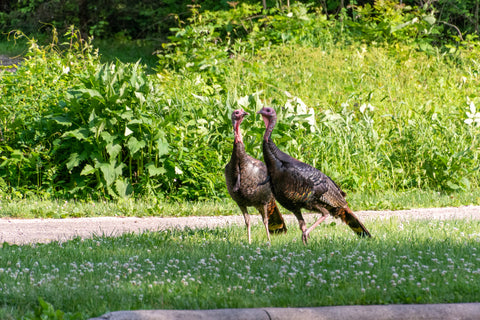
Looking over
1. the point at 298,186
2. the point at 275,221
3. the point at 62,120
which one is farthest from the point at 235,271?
the point at 62,120

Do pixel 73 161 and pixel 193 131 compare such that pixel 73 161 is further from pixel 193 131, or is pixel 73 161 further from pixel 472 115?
pixel 472 115

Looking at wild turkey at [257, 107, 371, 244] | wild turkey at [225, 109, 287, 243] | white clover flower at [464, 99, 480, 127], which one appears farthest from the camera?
white clover flower at [464, 99, 480, 127]

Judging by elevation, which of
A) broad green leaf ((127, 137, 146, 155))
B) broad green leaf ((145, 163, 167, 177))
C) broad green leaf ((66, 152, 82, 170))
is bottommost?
broad green leaf ((145, 163, 167, 177))

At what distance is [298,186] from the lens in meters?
5.57

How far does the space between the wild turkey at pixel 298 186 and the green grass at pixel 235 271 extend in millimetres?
357

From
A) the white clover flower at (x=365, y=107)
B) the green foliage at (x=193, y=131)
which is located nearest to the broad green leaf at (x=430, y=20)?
the green foliage at (x=193, y=131)

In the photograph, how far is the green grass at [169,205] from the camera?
303 inches

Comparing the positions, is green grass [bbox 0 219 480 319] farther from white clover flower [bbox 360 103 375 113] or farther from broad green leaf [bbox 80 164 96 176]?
white clover flower [bbox 360 103 375 113]

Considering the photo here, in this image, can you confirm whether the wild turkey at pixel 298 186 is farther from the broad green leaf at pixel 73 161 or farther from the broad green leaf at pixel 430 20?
the broad green leaf at pixel 430 20

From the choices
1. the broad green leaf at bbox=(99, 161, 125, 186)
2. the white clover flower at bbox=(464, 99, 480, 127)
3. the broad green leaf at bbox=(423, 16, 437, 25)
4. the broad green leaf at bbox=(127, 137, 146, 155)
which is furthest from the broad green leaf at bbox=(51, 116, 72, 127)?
the broad green leaf at bbox=(423, 16, 437, 25)

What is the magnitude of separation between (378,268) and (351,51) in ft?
30.5

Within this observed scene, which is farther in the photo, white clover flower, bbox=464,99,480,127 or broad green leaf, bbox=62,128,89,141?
white clover flower, bbox=464,99,480,127

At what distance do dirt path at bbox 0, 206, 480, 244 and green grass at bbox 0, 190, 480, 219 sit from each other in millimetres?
221

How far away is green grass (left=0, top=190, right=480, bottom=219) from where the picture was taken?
768 cm
